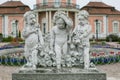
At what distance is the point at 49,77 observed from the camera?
8328mm

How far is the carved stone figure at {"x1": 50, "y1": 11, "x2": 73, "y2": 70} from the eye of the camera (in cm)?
890

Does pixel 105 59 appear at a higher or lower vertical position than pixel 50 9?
lower

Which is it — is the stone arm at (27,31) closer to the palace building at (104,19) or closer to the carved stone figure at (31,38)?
the carved stone figure at (31,38)

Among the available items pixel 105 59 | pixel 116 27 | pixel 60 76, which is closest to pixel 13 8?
pixel 116 27

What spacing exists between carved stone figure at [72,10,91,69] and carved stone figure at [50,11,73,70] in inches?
8.4

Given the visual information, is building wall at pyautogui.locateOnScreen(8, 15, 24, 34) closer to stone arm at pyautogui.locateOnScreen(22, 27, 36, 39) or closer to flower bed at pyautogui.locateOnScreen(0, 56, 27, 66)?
flower bed at pyautogui.locateOnScreen(0, 56, 27, 66)

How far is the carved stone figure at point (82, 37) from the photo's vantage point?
8898 millimetres

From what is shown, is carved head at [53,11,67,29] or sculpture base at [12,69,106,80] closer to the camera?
sculpture base at [12,69,106,80]

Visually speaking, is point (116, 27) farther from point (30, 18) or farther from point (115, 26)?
point (30, 18)

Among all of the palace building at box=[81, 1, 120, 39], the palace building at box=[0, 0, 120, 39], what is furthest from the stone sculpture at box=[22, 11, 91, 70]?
the palace building at box=[81, 1, 120, 39]

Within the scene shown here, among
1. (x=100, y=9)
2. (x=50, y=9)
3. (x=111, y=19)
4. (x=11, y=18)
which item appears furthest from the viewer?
(x=100, y=9)

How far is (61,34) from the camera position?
356 inches

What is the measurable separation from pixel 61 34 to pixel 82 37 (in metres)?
0.50

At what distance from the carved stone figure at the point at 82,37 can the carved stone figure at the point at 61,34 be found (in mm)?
213
